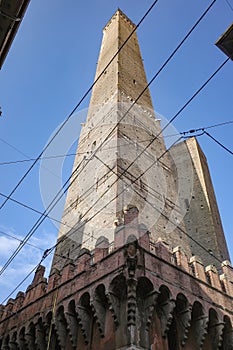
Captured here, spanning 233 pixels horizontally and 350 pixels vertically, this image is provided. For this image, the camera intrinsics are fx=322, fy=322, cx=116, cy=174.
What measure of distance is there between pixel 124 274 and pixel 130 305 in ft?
1.80

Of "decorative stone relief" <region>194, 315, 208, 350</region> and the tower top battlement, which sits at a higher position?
the tower top battlement

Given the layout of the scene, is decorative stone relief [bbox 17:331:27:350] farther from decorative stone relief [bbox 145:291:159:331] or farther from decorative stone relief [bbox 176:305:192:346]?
decorative stone relief [bbox 176:305:192:346]

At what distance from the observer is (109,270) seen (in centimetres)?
612

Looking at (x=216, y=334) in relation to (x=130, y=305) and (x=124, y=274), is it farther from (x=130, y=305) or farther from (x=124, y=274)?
(x=124, y=274)

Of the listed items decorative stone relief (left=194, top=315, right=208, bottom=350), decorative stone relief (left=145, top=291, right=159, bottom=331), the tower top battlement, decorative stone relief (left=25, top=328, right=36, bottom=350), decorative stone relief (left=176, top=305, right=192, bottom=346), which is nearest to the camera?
decorative stone relief (left=145, top=291, right=159, bottom=331)

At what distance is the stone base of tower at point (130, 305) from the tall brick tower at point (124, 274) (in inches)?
0.7

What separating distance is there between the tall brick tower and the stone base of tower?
19 millimetres

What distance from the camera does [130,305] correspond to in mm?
5402

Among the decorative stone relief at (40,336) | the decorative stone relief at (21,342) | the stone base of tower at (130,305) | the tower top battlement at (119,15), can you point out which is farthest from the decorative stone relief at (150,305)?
the tower top battlement at (119,15)

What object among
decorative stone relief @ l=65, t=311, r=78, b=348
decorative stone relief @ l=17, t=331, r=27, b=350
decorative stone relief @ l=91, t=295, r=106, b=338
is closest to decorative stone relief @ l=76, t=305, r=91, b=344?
decorative stone relief @ l=65, t=311, r=78, b=348

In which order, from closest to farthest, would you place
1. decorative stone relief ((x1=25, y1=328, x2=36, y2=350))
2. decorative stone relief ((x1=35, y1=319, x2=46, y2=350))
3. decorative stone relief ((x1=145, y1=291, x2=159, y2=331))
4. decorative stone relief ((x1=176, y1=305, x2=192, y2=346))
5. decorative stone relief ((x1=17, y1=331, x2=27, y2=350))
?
1. decorative stone relief ((x1=145, y1=291, x2=159, y2=331))
2. decorative stone relief ((x1=176, y1=305, x2=192, y2=346))
3. decorative stone relief ((x1=35, y1=319, x2=46, y2=350))
4. decorative stone relief ((x1=25, y1=328, x2=36, y2=350))
5. decorative stone relief ((x1=17, y1=331, x2=27, y2=350))

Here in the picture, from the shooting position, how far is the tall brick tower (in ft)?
19.1

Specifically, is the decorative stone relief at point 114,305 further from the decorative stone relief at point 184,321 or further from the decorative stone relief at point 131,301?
the decorative stone relief at point 184,321

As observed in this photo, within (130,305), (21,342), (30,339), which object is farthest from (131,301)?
(21,342)
